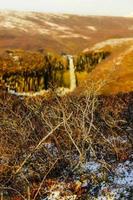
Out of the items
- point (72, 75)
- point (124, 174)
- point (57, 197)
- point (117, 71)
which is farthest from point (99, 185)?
point (72, 75)

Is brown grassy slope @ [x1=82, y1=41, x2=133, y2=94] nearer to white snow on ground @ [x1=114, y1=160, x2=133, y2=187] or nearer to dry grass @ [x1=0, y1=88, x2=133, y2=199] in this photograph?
dry grass @ [x1=0, y1=88, x2=133, y2=199]

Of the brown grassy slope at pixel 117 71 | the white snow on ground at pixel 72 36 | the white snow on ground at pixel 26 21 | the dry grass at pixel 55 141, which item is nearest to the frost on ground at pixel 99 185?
the dry grass at pixel 55 141

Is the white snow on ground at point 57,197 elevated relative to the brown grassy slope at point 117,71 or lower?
lower

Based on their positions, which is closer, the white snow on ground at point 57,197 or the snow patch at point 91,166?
the white snow on ground at point 57,197

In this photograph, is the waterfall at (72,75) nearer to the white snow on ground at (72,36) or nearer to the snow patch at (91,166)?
the snow patch at (91,166)

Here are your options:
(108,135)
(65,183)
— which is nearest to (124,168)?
(65,183)

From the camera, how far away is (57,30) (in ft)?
465

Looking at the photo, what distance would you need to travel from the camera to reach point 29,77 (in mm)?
36000

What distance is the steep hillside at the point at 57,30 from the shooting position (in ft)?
386

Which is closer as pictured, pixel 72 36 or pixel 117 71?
pixel 117 71

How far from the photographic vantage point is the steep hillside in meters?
118

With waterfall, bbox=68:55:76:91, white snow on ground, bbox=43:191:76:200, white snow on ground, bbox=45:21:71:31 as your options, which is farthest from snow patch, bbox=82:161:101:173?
white snow on ground, bbox=45:21:71:31

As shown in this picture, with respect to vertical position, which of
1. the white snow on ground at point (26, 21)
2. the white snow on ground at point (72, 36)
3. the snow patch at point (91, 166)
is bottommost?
the white snow on ground at point (72, 36)

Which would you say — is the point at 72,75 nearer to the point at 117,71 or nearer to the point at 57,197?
the point at 117,71
